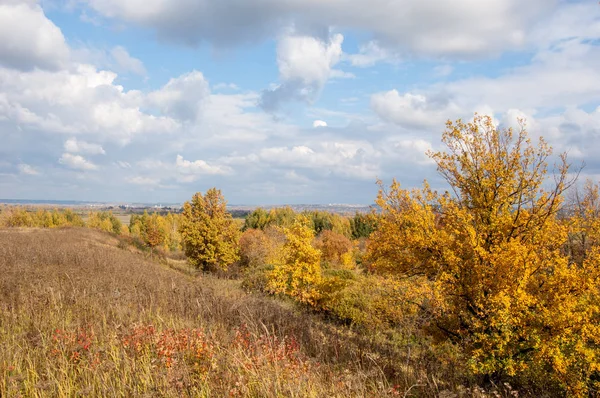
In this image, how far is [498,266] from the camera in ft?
33.0

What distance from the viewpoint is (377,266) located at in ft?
41.2

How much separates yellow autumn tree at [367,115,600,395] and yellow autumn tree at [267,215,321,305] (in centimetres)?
1021

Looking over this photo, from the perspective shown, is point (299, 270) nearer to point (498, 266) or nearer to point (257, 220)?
point (498, 266)

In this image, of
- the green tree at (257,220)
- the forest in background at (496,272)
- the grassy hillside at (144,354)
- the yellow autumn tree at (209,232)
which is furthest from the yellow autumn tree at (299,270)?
the green tree at (257,220)

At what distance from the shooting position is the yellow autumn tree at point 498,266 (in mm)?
9266

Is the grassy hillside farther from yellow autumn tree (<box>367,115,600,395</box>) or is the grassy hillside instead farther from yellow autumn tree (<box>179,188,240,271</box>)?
yellow autumn tree (<box>179,188,240,271</box>)

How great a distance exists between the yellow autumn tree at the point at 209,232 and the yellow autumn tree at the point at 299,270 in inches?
765

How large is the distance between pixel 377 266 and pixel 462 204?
3.56 metres

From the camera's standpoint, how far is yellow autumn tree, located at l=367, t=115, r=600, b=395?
365 inches

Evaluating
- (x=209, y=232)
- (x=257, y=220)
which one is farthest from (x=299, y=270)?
(x=257, y=220)

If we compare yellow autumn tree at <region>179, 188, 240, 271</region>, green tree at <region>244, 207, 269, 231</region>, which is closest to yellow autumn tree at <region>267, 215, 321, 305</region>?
yellow autumn tree at <region>179, 188, 240, 271</region>

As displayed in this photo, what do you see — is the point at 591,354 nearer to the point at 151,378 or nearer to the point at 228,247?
the point at 151,378

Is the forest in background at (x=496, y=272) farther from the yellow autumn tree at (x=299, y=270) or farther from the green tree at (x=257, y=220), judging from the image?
the green tree at (x=257, y=220)

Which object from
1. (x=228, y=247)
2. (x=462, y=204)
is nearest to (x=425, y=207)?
(x=462, y=204)
